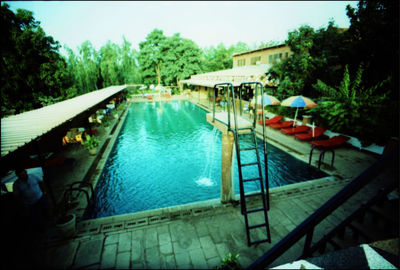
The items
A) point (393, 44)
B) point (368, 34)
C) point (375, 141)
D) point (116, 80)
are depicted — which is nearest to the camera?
point (375, 141)

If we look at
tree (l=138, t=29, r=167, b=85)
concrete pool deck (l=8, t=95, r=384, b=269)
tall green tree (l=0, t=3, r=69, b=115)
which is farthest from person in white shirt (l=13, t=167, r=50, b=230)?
tree (l=138, t=29, r=167, b=85)

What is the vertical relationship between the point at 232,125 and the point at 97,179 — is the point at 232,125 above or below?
above

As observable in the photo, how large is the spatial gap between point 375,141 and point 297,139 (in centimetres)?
405

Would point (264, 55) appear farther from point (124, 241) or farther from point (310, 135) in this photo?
point (124, 241)

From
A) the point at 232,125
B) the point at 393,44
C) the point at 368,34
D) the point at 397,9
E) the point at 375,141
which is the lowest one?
the point at 375,141

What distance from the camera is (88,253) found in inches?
192

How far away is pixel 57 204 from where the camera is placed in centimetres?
689

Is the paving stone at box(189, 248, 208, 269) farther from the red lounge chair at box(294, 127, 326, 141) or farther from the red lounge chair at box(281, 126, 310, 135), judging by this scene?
the red lounge chair at box(281, 126, 310, 135)

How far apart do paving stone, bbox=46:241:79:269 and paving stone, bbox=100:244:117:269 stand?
2.44ft

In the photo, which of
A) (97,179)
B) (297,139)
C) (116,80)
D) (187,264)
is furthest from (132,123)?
(116,80)

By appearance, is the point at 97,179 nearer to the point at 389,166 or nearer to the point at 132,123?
the point at 389,166

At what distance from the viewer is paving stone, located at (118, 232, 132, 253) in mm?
5016

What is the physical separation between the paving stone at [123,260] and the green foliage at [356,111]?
12.5 metres

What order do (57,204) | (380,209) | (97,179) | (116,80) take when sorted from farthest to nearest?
1. (116,80)
2. (97,179)
3. (57,204)
4. (380,209)
